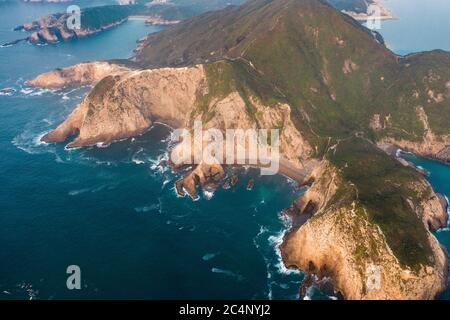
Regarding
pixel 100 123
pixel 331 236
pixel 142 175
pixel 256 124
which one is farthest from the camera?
pixel 100 123

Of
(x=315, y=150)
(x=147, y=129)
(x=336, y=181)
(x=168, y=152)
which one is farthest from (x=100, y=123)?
(x=336, y=181)

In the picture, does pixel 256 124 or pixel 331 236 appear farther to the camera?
pixel 256 124

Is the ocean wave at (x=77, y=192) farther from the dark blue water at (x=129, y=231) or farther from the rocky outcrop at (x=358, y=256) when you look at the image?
the rocky outcrop at (x=358, y=256)

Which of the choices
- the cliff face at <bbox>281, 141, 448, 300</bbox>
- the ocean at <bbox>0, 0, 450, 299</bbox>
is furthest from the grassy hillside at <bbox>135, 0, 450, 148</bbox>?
the cliff face at <bbox>281, 141, 448, 300</bbox>

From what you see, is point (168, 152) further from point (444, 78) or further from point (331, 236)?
point (444, 78)

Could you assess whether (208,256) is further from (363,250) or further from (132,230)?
(363,250)

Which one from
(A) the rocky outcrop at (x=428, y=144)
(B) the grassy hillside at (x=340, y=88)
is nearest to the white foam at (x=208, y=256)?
(B) the grassy hillside at (x=340, y=88)
